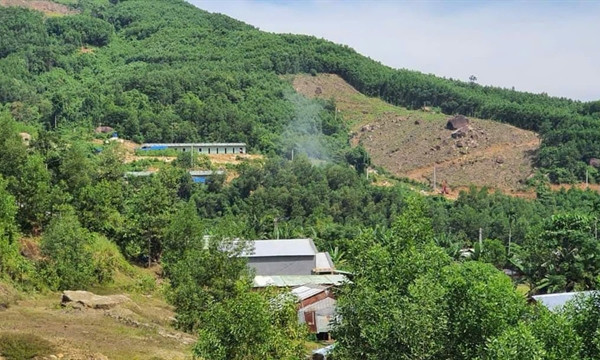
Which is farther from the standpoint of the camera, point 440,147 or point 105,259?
point 440,147

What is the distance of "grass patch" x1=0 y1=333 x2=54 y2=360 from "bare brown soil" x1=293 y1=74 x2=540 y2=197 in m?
73.1

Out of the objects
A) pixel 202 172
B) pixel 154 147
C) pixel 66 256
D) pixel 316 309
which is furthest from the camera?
pixel 154 147

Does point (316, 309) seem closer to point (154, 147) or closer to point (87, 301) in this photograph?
point (87, 301)

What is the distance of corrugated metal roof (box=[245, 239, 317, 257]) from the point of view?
52719 millimetres

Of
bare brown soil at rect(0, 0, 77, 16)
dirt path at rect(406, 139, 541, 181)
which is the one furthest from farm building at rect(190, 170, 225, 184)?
bare brown soil at rect(0, 0, 77, 16)

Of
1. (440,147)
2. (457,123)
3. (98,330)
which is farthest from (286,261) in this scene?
(457,123)

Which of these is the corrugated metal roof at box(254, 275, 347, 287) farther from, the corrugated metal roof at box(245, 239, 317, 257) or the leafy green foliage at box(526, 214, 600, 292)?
the leafy green foliage at box(526, 214, 600, 292)

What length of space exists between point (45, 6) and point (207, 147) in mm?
89151

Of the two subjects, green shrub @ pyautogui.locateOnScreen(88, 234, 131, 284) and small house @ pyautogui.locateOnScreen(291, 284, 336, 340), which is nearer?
small house @ pyautogui.locateOnScreen(291, 284, 336, 340)

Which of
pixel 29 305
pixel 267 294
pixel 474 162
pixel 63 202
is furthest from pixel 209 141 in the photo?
pixel 267 294

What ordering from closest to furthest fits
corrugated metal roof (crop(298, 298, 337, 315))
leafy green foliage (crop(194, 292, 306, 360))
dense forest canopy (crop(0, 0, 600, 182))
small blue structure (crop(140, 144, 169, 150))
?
leafy green foliage (crop(194, 292, 306, 360)) → corrugated metal roof (crop(298, 298, 337, 315)) → small blue structure (crop(140, 144, 169, 150)) → dense forest canopy (crop(0, 0, 600, 182))

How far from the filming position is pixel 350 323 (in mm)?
22672

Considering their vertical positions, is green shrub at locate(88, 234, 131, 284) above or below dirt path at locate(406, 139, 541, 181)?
below

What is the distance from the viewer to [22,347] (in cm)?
2211
